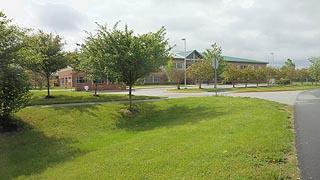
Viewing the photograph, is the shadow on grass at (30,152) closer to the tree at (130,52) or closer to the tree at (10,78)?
the tree at (10,78)

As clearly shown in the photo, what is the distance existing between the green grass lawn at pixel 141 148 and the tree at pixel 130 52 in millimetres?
2547

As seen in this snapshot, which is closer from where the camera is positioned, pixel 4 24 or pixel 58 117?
pixel 4 24

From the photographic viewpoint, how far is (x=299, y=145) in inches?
278

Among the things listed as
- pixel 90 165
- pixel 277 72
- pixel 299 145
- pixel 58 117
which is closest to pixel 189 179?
pixel 90 165

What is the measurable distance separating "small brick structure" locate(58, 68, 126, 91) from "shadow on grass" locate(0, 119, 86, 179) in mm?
20859

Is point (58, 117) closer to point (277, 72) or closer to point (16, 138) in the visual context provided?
point (16, 138)

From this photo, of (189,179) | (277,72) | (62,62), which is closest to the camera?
(189,179)

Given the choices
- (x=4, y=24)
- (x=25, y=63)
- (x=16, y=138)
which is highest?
(x=4, y=24)

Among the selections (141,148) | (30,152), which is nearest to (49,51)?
(30,152)

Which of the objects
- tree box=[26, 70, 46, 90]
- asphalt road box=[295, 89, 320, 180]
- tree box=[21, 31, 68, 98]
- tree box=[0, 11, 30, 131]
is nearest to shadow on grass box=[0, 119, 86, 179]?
tree box=[0, 11, 30, 131]

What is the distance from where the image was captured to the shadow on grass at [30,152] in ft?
25.4

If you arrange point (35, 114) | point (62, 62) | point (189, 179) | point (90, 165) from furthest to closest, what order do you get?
point (62, 62) < point (35, 114) < point (90, 165) < point (189, 179)

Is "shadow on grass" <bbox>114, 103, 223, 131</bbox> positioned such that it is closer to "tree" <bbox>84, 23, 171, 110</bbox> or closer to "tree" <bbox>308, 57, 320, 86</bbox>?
"tree" <bbox>84, 23, 171, 110</bbox>

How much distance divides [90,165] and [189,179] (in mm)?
2893
